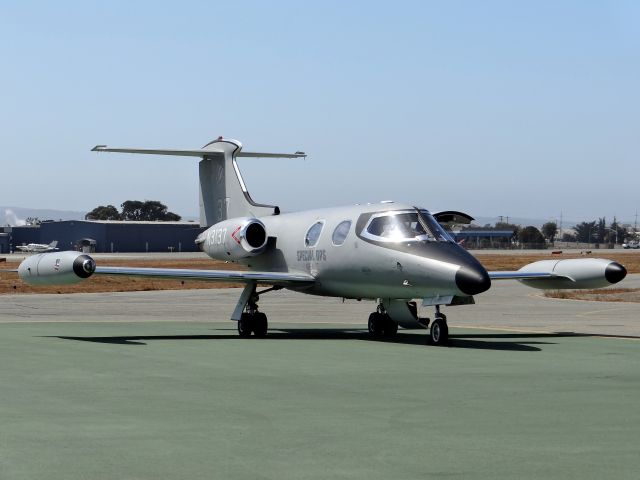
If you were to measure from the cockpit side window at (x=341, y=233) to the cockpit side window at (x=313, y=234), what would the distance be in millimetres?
758

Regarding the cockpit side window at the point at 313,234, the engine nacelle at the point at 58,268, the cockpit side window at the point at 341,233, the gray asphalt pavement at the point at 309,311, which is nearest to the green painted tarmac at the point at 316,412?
the engine nacelle at the point at 58,268

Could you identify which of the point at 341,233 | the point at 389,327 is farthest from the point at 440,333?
the point at 341,233

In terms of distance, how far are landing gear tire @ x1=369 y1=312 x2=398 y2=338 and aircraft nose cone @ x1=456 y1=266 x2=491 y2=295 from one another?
4.70 metres

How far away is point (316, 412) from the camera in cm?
1195

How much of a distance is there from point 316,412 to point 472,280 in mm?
9653

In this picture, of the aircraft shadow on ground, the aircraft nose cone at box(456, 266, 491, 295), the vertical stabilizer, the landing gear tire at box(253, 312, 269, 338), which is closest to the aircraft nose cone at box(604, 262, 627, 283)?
the aircraft shadow on ground

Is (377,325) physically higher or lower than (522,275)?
lower

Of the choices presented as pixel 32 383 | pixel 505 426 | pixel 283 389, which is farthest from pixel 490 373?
pixel 32 383

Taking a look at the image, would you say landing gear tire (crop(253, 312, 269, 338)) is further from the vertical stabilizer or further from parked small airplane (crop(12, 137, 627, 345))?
the vertical stabilizer

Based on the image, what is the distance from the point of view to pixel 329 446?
970 cm

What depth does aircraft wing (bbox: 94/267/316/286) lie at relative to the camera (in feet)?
79.9

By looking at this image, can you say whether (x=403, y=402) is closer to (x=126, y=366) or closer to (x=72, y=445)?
(x=72, y=445)

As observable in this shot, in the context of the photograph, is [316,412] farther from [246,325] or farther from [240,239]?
[240,239]

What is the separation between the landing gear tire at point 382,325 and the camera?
84.6ft
